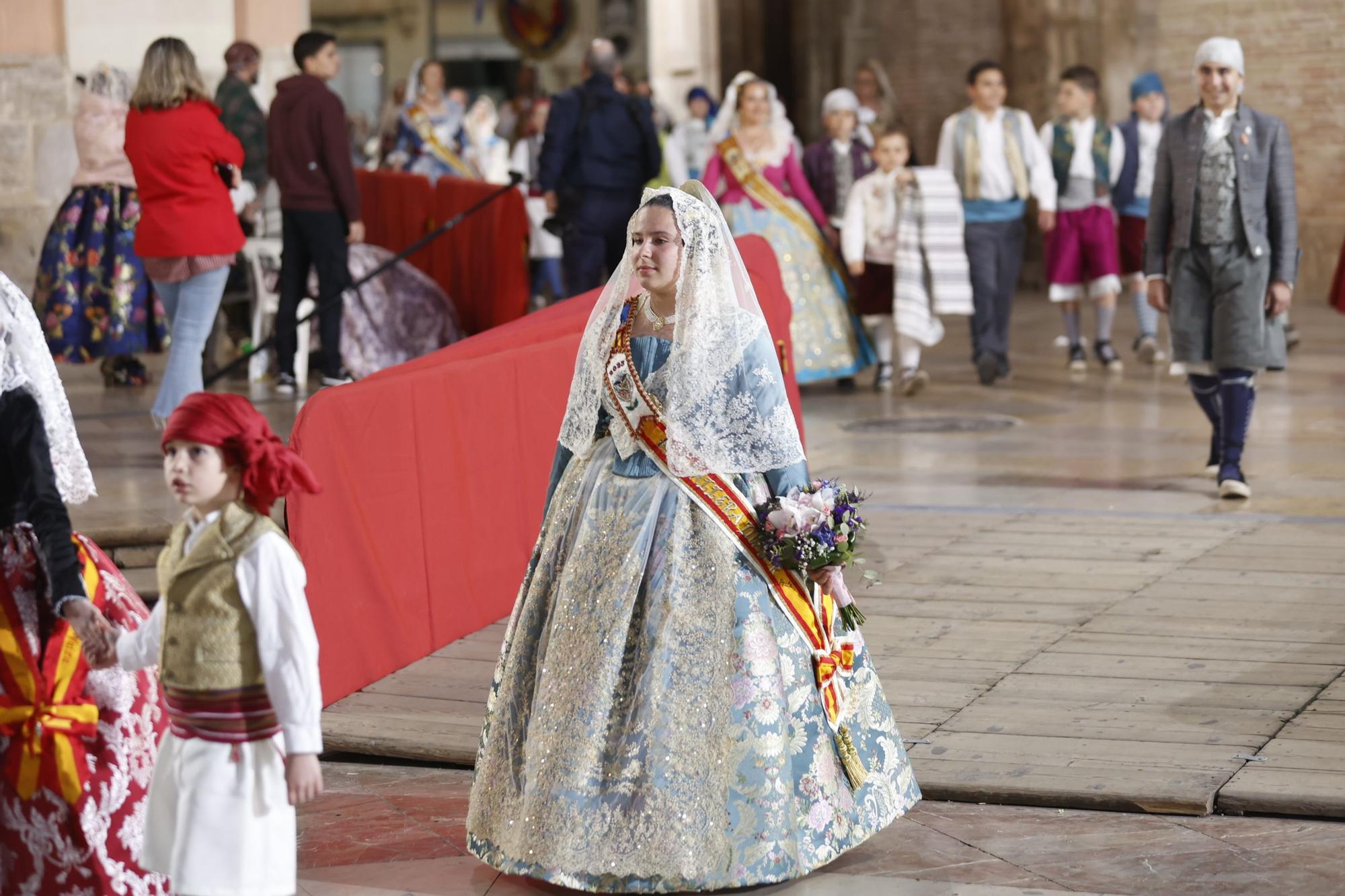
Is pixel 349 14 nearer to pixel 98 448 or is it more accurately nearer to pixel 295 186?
pixel 295 186

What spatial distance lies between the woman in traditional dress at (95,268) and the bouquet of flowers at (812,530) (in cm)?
706

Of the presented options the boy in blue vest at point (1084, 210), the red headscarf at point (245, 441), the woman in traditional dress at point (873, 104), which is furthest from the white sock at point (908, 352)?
the red headscarf at point (245, 441)

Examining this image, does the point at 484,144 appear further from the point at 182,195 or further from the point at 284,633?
the point at 284,633

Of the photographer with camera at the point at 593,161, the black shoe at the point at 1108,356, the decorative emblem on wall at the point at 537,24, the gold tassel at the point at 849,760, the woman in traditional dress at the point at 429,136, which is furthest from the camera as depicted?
the decorative emblem on wall at the point at 537,24

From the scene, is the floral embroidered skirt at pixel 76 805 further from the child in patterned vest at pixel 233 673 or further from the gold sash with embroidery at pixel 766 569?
the gold sash with embroidery at pixel 766 569

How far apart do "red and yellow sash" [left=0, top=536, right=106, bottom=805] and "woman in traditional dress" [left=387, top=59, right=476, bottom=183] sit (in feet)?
35.9

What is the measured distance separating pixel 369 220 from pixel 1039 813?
10.4 m

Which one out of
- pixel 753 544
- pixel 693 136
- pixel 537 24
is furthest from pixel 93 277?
pixel 537 24

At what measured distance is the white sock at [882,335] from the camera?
11.6 meters

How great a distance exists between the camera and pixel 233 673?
3.29 meters

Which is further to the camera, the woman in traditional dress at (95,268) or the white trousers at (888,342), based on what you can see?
the white trousers at (888,342)

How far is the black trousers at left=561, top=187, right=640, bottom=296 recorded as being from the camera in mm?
11047

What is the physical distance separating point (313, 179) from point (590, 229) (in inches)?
62.3

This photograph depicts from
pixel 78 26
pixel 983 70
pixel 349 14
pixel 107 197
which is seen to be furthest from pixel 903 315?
pixel 349 14
